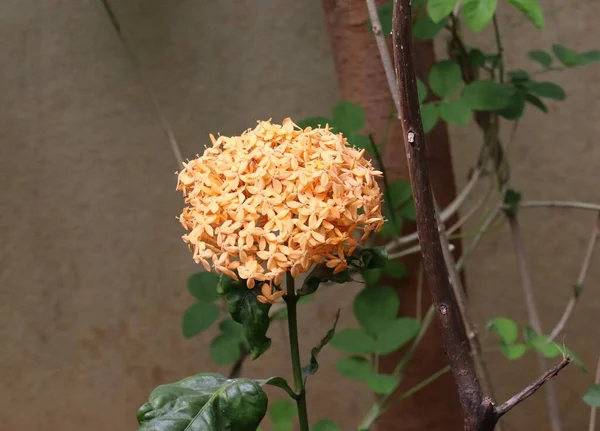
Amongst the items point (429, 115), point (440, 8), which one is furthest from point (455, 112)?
point (440, 8)

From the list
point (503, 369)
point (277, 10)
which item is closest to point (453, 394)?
point (503, 369)

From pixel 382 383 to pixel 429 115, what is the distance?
320mm

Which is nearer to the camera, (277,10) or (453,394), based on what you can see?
(453,394)

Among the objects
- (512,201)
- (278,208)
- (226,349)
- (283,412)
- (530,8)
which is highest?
(530,8)

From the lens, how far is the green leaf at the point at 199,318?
0.87 m

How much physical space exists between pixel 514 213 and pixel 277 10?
51cm

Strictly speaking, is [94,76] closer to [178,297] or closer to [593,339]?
[178,297]

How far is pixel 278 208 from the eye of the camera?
44 centimetres

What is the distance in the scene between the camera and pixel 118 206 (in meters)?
1.13

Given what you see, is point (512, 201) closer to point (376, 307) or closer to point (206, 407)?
point (376, 307)

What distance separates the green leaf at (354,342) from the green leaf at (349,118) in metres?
0.25

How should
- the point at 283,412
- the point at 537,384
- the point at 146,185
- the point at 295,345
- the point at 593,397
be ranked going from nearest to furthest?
the point at 537,384
the point at 295,345
the point at 593,397
the point at 283,412
the point at 146,185

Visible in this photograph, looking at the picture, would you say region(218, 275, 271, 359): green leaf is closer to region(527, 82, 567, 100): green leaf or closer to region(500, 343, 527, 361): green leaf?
region(500, 343, 527, 361): green leaf

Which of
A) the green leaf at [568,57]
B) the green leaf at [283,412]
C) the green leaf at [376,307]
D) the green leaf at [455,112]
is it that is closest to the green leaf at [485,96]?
the green leaf at [455,112]
